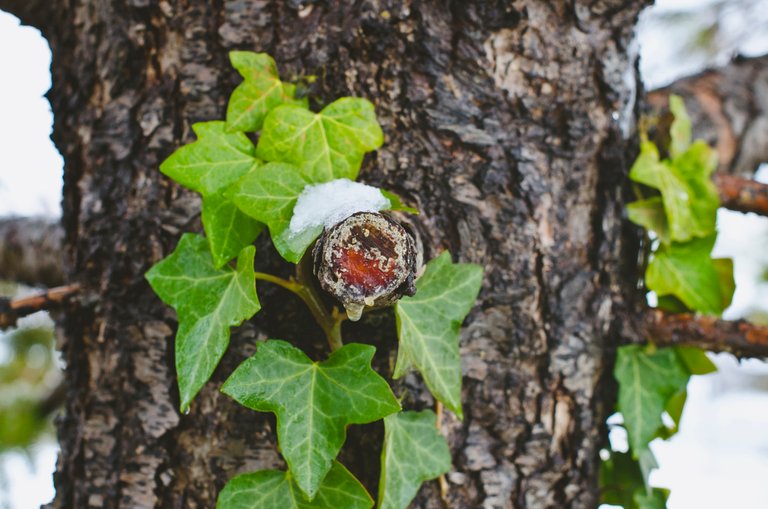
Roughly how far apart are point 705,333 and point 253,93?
69 cm

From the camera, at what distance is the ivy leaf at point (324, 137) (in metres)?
0.73

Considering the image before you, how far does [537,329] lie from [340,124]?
363 mm

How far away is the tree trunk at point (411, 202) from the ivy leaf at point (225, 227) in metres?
0.08

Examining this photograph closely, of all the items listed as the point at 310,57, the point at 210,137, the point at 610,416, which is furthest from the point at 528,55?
the point at 610,416

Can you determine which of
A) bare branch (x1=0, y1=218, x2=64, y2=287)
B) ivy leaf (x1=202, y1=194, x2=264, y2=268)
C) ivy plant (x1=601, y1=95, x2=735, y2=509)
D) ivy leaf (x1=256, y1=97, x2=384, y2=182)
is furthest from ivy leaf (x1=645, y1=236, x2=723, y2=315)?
bare branch (x1=0, y1=218, x2=64, y2=287)

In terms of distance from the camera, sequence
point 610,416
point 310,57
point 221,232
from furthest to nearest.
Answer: point 610,416 → point 310,57 → point 221,232

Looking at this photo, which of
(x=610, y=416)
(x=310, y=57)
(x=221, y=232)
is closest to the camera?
(x=221, y=232)

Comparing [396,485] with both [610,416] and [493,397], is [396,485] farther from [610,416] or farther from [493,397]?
[610,416]

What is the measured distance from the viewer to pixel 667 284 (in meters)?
0.97

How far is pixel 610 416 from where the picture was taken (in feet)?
3.15

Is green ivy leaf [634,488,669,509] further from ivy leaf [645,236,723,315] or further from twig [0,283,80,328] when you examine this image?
twig [0,283,80,328]

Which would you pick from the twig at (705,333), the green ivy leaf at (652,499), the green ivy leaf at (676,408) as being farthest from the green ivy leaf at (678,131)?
the green ivy leaf at (652,499)

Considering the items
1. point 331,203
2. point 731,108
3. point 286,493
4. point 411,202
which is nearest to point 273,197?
point 331,203

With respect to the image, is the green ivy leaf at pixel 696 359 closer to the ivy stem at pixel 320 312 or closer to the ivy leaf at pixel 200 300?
the ivy stem at pixel 320 312
